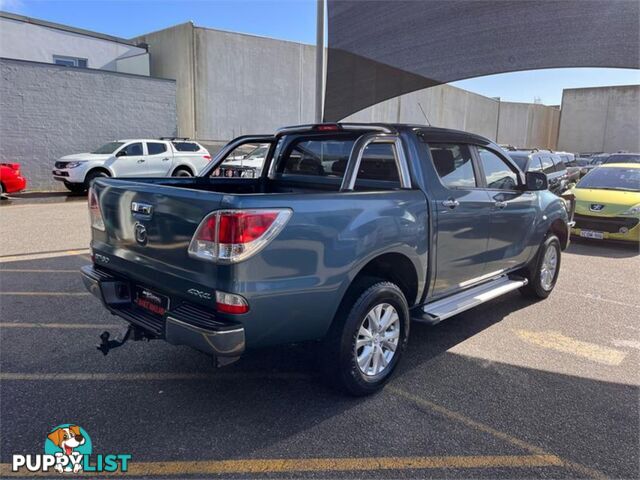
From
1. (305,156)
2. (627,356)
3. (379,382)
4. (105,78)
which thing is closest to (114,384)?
(379,382)

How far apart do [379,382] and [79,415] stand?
6.67 feet

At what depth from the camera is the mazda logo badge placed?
3265 millimetres

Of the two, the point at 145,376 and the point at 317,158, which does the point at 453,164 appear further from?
the point at 145,376

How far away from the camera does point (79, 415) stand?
10.4 feet

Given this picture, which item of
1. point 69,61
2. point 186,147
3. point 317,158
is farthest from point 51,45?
point 317,158

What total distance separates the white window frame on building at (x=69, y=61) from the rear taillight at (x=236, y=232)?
20.2 metres

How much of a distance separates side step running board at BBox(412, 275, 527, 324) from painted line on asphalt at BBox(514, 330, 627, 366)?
504mm

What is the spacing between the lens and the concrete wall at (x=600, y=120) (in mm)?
44250

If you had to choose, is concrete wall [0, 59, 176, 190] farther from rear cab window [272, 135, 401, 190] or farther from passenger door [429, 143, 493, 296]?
passenger door [429, 143, 493, 296]

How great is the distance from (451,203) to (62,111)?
675 inches

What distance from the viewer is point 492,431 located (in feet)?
10.3

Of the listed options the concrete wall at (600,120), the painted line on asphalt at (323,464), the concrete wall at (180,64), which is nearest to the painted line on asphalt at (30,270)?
the painted line on asphalt at (323,464)

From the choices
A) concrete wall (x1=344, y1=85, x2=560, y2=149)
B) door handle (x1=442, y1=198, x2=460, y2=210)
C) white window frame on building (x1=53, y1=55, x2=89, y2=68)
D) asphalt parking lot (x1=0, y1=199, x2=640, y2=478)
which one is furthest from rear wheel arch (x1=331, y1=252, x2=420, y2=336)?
concrete wall (x1=344, y1=85, x2=560, y2=149)

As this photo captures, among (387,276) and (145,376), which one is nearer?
(145,376)
